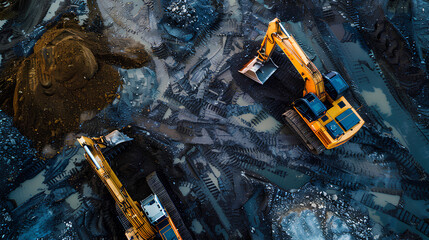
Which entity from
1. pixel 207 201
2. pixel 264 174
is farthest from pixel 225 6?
pixel 207 201

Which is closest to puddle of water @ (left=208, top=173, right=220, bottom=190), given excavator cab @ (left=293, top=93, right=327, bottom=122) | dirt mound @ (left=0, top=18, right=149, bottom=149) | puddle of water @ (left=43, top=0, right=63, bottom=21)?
excavator cab @ (left=293, top=93, right=327, bottom=122)

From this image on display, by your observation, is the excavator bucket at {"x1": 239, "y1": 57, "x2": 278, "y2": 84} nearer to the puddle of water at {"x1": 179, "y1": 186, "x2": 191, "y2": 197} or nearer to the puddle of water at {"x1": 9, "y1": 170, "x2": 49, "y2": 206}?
the puddle of water at {"x1": 179, "y1": 186, "x2": 191, "y2": 197}

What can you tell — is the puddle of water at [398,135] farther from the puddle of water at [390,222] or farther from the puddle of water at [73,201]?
the puddle of water at [73,201]

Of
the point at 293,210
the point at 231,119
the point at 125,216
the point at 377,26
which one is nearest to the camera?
the point at 125,216

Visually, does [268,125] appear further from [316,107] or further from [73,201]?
[73,201]

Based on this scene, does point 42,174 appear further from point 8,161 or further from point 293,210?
point 293,210
